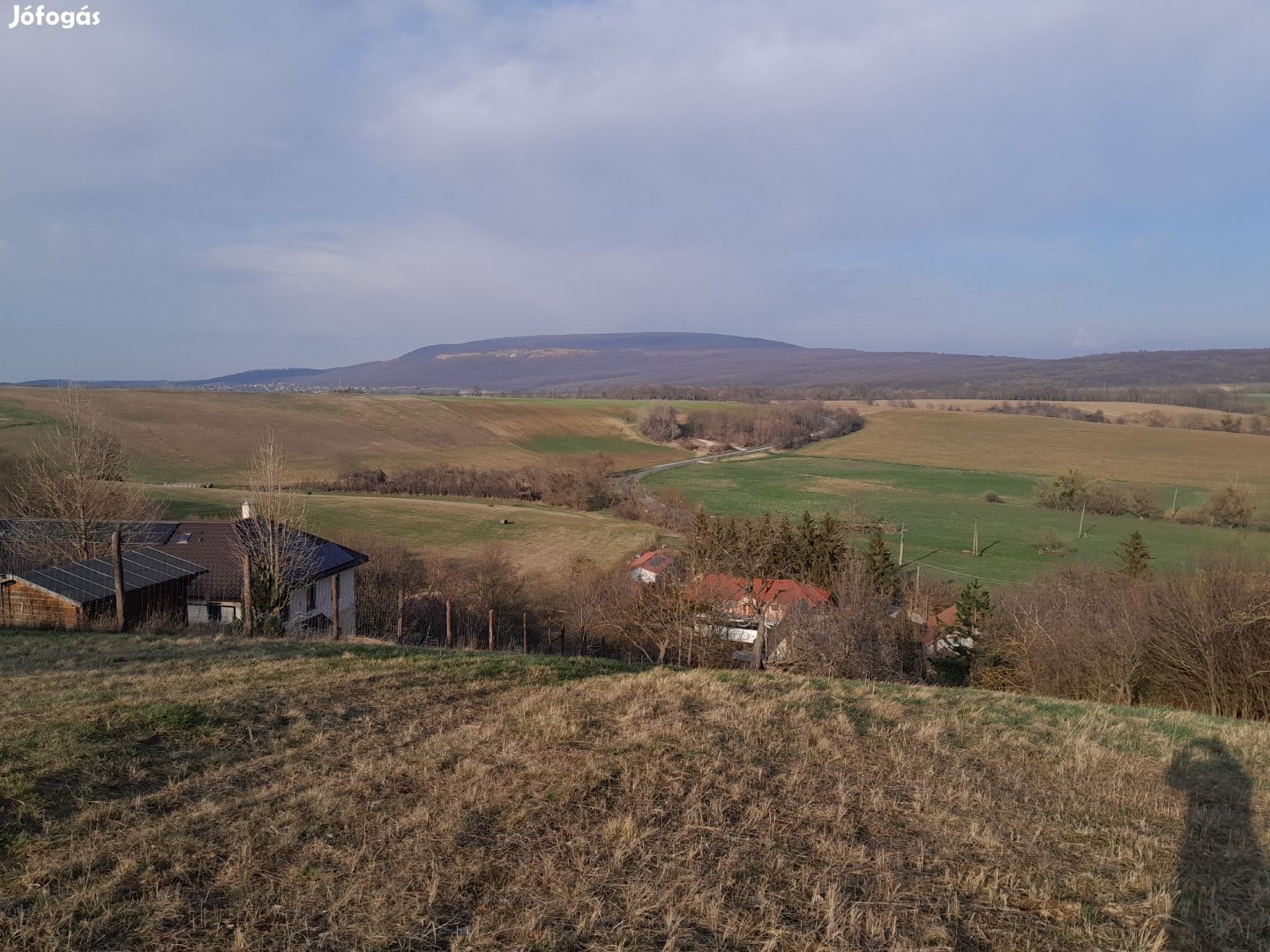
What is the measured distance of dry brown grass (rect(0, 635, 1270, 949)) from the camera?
4.39 meters

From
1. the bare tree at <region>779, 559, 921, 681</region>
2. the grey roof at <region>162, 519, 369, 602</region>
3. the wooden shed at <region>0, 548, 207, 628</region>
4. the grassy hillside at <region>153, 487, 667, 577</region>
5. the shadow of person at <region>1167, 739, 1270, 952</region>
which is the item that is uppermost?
the shadow of person at <region>1167, 739, 1270, 952</region>

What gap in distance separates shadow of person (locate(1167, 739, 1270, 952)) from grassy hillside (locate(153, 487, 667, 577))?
33182mm

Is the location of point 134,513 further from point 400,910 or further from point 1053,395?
point 1053,395

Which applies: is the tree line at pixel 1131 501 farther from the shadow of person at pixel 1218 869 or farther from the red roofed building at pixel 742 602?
the shadow of person at pixel 1218 869

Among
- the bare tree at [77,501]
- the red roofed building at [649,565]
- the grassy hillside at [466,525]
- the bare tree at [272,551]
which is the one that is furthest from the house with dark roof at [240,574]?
the red roofed building at [649,565]

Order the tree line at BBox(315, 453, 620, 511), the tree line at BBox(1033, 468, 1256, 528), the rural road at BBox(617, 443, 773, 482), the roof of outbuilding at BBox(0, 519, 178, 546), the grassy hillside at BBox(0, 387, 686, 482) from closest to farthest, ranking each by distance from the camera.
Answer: the roof of outbuilding at BBox(0, 519, 178, 546) < the tree line at BBox(1033, 468, 1256, 528) < the tree line at BBox(315, 453, 620, 511) < the grassy hillside at BBox(0, 387, 686, 482) < the rural road at BBox(617, 443, 773, 482)

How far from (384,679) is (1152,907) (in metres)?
8.48

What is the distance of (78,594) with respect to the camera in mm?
17641

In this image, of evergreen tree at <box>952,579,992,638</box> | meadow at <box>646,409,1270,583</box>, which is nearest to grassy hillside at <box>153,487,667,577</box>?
meadow at <box>646,409,1270,583</box>

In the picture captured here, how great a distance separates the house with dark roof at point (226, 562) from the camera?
24328 millimetres

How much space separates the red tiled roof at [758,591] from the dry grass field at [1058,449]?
147 ft

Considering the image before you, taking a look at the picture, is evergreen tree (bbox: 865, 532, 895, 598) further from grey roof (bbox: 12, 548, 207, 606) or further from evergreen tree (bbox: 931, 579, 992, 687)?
grey roof (bbox: 12, 548, 207, 606)

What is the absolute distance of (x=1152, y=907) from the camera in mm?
4785

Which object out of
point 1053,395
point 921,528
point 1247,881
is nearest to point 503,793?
point 1247,881
